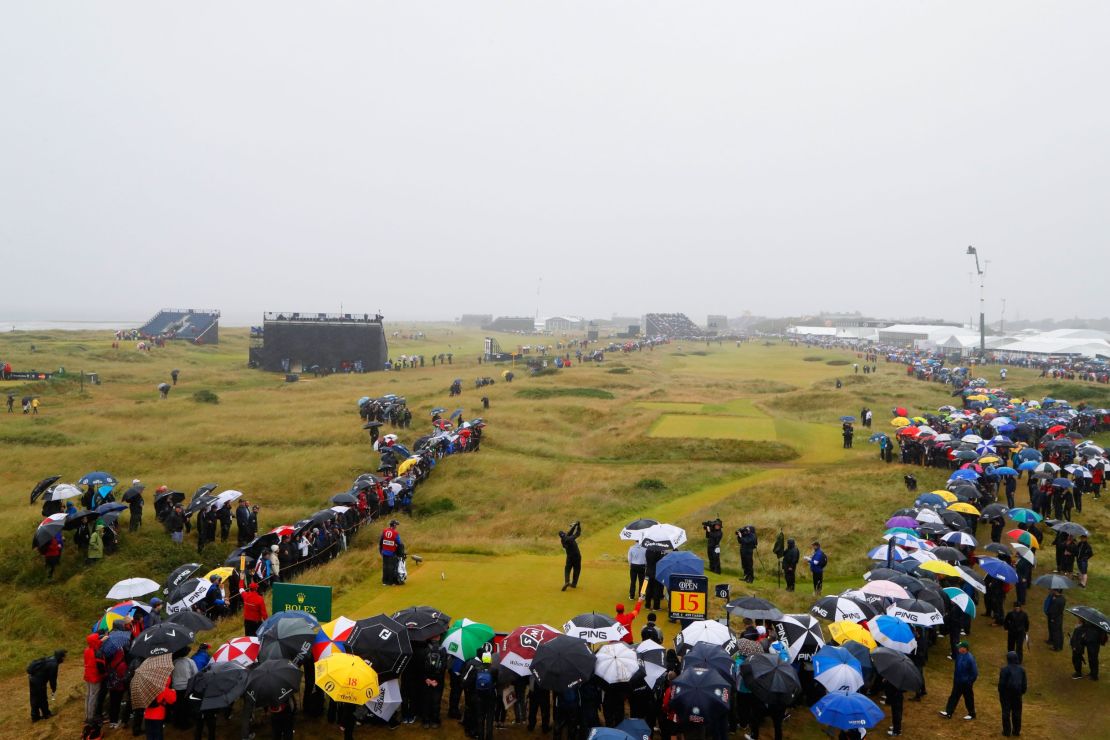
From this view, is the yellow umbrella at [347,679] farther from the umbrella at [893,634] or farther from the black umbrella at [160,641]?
the umbrella at [893,634]

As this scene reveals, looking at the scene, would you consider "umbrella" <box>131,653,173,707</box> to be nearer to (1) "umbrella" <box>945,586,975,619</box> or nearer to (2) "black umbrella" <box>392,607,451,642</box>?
(2) "black umbrella" <box>392,607,451,642</box>

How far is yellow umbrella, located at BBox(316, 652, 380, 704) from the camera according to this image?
10.2 m

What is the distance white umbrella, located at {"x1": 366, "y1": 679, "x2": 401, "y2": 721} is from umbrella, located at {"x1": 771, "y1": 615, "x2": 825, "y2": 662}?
21.9 ft

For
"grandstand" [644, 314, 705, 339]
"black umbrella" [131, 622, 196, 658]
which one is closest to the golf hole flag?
"black umbrella" [131, 622, 196, 658]

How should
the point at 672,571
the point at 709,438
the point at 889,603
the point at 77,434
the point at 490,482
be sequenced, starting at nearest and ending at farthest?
the point at 889,603 → the point at 672,571 → the point at 490,482 → the point at 77,434 → the point at 709,438

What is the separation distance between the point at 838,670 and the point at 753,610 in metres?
2.30

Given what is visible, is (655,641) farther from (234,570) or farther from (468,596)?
(234,570)

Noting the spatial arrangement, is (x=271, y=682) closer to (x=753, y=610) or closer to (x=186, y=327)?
(x=753, y=610)

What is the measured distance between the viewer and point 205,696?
34.2 ft

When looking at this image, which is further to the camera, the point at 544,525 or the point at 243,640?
the point at 544,525

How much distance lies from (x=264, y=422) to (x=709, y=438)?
26.2m

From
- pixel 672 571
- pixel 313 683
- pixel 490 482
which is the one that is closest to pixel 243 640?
pixel 313 683

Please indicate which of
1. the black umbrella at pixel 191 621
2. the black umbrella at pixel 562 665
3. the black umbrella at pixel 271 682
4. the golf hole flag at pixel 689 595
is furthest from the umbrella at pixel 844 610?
the black umbrella at pixel 191 621

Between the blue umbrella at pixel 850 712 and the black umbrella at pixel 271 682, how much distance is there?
7.84m
